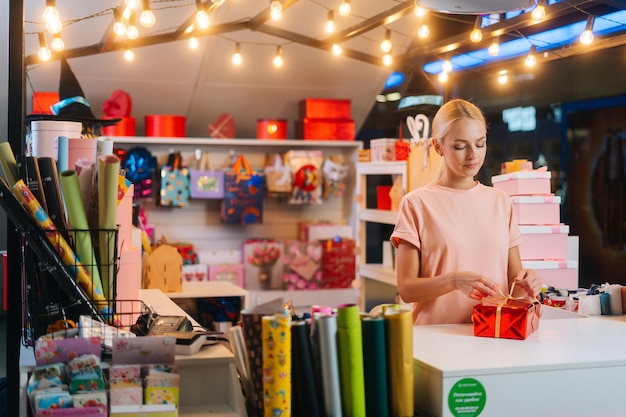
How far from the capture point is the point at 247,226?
24.1ft

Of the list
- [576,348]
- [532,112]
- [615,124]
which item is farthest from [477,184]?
[532,112]

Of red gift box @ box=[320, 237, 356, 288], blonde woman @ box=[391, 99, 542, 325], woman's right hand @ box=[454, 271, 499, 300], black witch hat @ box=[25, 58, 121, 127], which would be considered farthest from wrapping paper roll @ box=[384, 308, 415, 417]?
red gift box @ box=[320, 237, 356, 288]

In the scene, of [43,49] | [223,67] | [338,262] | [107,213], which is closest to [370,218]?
[338,262]

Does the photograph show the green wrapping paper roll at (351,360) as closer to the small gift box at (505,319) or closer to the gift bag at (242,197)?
the small gift box at (505,319)

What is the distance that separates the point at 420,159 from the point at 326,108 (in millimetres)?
2221

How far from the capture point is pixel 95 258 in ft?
7.13

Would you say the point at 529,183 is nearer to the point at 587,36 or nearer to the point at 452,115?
the point at 587,36

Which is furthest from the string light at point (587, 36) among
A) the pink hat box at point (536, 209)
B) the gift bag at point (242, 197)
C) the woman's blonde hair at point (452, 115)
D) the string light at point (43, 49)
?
the string light at point (43, 49)

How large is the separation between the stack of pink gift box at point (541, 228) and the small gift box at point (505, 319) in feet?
6.24

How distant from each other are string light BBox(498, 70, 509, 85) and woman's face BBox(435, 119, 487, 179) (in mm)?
3693

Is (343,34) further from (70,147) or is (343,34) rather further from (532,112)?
(70,147)

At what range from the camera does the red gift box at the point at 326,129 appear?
7.34m

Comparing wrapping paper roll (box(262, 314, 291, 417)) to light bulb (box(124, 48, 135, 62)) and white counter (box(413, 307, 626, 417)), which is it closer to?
white counter (box(413, 307, 626, 417))

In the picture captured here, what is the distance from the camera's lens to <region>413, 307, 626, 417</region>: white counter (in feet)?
5.97
